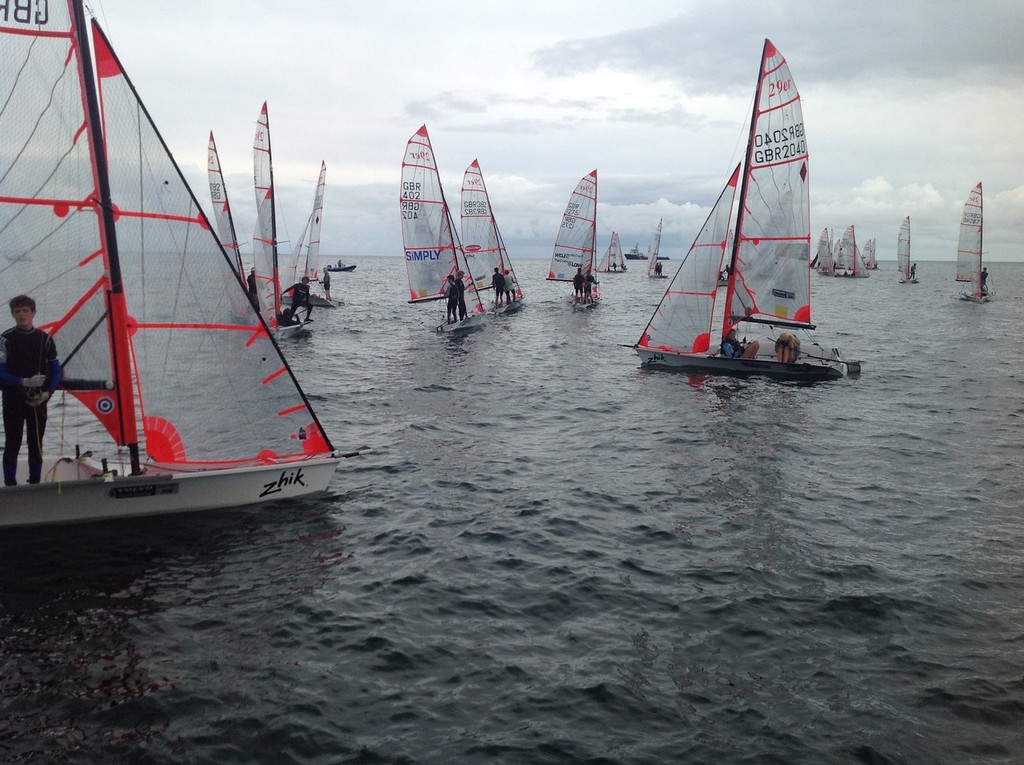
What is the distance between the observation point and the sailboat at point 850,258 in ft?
338

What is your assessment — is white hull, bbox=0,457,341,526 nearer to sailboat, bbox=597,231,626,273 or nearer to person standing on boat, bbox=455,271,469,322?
person standing on boat, bbox=455,271,469,322

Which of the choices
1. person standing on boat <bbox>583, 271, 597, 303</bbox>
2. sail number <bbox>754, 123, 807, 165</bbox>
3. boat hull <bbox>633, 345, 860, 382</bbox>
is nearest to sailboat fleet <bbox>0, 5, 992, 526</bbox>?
boat hull <bbox>633, 345, 860, 382</bbox>

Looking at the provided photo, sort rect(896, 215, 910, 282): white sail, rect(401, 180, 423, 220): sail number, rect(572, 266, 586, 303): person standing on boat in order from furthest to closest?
rect(896, 215, 910, 282): white sail < rect(572, 266, 586, 303): person standing on boat < rect(401, 180, 423, 220): sail number

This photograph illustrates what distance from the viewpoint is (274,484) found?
397 inches

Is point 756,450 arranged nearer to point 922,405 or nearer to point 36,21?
point 922,405

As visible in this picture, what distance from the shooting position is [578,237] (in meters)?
46.3

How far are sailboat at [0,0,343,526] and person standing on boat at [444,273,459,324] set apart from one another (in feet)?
72.4

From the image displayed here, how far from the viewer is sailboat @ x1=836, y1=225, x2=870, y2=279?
102938 mm

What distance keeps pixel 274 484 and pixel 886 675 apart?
766 cm

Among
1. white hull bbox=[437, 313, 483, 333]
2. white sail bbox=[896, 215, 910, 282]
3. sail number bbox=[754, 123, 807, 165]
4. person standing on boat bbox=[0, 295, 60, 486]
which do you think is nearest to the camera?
person standing on boat bbox=[0, 295, 60, 486]

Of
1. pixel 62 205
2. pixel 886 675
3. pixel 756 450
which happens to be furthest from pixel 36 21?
pixel 756 450

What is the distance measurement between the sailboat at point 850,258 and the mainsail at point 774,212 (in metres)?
90.7

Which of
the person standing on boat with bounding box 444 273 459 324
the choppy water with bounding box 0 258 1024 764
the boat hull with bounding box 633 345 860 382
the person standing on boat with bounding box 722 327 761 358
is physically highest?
the person standing on boat with bounding box 444 273 459 324

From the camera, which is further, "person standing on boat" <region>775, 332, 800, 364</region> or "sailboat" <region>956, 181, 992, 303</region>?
"sailboat" <region>956, 181, 992, 303</region>
